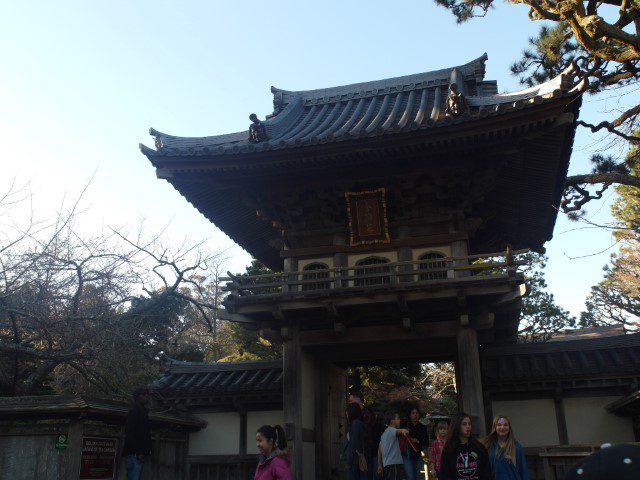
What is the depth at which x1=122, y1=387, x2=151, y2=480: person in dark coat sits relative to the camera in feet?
28.3

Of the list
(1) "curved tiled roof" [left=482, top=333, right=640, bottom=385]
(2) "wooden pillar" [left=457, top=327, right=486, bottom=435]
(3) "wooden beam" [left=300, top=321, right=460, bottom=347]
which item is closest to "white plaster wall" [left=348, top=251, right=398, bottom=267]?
(3) "wooden beam" [left=300, top=321, right=460, bottom=347]

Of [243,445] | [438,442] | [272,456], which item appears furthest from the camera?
[243,445]

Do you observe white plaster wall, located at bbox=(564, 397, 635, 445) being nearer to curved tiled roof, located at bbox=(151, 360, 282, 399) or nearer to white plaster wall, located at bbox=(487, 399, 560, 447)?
white plaster wall, located at bbox=(487, 399, 560, 447)

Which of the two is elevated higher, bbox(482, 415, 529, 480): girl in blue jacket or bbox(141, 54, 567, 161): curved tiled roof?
bbox(141, 54, 567, 161): curved tiled roof

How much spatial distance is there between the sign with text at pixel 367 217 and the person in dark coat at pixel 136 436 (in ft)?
16.2

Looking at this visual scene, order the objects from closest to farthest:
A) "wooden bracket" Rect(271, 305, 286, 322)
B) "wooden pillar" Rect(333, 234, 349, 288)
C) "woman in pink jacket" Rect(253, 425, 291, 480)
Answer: "woman in pink jacket" Rect(253, 425, 291, 480) < "wooden bracket" Rect(271, 305, 286, 322) < "wooden pillar" Rect(333, 234, 349, 288)

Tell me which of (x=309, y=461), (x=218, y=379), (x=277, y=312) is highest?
(x=277, y=312)

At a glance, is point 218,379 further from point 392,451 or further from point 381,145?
point 381,145

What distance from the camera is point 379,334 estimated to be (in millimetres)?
11180

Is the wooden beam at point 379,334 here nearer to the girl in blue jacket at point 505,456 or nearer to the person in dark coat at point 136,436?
Result: the person in dark coat at point 136,436

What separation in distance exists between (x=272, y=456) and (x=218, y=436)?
8.48 meters

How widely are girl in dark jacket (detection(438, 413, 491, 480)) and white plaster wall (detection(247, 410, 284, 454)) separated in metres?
7.78

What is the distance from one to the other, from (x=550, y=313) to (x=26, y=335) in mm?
25146

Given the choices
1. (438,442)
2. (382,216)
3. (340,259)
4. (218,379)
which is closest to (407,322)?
(340,259)
